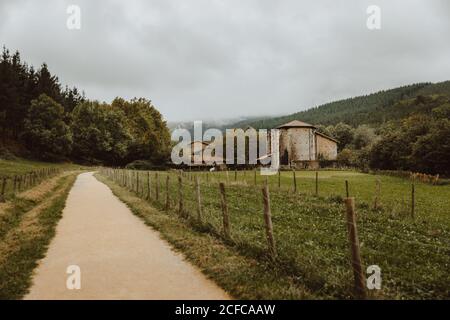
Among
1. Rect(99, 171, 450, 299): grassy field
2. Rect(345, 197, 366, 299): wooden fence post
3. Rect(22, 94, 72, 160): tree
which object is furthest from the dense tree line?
Rect(345, 197, 366, 299): wooden fence post

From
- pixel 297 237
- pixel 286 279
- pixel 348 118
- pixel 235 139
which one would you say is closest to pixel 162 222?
pixel 297 237

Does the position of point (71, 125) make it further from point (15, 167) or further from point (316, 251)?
point (316, 251)

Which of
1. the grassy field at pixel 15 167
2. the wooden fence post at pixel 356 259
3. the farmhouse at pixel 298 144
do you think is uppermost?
the farmhouse at pixel 298 144

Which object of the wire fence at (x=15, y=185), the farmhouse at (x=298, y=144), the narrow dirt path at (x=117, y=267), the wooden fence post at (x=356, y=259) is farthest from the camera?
the farmhouse at (x=298, y=144)

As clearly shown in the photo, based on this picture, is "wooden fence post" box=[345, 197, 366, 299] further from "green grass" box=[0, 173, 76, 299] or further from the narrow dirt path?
"green grass" box=[0, 173, 76, 299]

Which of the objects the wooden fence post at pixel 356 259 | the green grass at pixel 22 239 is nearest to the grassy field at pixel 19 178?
the green grass at pixel 22 239

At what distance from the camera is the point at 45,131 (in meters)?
69.9

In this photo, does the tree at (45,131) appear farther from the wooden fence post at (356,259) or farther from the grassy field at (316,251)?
the wooden fence post at (356,259)

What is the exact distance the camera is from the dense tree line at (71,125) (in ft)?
235

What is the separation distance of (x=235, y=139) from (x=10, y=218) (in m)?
89.9

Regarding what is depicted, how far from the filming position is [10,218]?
14.3 m

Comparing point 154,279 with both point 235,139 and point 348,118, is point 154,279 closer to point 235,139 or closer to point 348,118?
point 235,139

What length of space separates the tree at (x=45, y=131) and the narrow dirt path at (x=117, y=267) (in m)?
63.9

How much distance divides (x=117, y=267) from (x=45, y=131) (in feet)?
229
